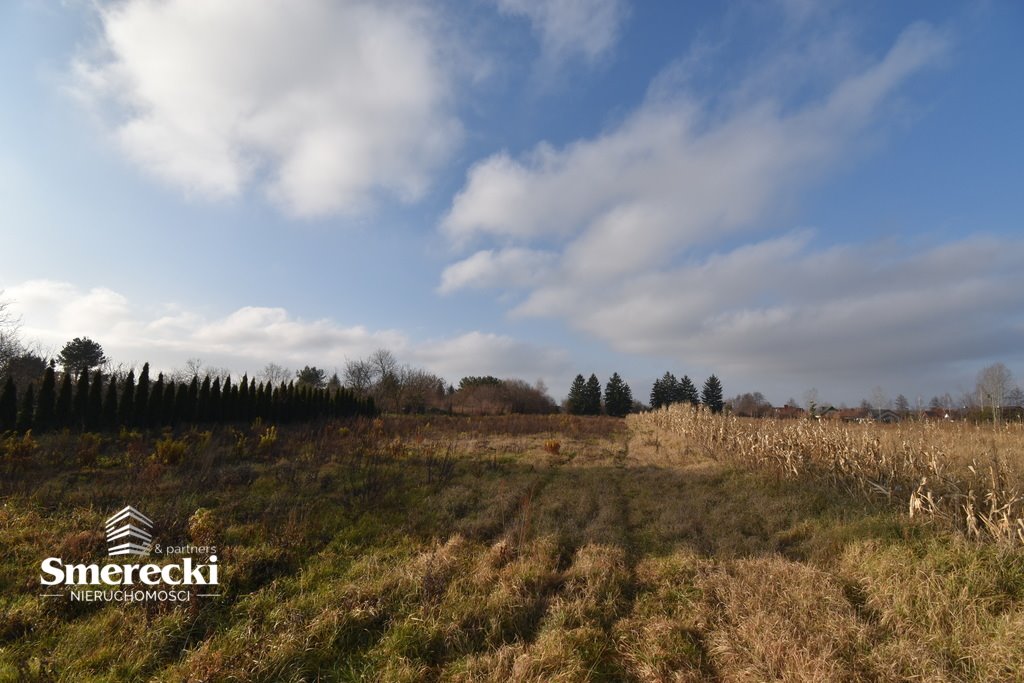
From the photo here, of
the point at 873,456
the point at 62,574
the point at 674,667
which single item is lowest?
the point at 674,667

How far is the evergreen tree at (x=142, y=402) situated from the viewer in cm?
1692

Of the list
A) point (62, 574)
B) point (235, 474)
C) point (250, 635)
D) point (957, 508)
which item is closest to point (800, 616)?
point (957, 508)

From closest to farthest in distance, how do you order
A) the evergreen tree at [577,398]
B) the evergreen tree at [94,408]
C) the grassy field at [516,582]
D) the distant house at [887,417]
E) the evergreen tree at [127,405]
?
the grassy field at [516,582] → the distant house at [887,417] → the evergreen tree at [94,408] → the evergreen tree at [127,405] → the evergreen tree at [577,398]

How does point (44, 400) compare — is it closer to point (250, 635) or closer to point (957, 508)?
point (250, 635)

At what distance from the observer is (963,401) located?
11.1 m

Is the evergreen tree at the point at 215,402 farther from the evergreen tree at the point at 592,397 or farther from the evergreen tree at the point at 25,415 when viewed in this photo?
the evergreen tree at the point at 592,397

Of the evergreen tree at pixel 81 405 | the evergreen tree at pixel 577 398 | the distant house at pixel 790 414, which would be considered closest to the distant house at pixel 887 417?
the distant house at pixel 790 414

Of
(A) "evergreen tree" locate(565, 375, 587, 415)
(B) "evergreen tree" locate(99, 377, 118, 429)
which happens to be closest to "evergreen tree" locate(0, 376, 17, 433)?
(B) "evergreen tree" locate(99, 377, 118, 429)

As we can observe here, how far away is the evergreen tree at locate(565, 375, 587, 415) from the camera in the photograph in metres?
61.1

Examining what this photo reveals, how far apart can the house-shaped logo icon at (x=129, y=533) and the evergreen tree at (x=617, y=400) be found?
196 ft

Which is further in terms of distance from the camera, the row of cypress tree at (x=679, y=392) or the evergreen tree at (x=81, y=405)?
the row of cypress tree at (x=679, y=392)

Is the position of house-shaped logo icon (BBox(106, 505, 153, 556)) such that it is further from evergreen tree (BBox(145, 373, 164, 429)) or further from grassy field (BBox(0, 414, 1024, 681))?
evergreen tree (BBox(145, 373, 164, 429))

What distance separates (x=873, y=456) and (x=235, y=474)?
12218 mm

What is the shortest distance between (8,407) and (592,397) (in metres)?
55.8
